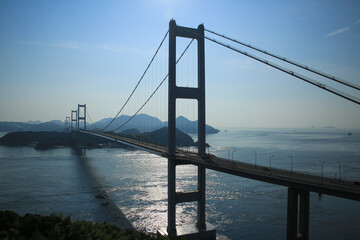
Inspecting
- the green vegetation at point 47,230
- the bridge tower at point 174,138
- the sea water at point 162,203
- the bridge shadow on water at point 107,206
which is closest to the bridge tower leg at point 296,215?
the green vegetation at point 47,230

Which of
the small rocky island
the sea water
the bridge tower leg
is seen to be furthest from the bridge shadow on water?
the small rocky island

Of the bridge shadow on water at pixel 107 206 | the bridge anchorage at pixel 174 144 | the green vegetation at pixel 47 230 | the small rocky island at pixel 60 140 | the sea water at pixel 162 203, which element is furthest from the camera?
the small rocky island at pixel 60 140

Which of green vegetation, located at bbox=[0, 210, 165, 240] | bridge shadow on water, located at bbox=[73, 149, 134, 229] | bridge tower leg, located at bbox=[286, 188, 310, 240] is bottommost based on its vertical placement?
bridge shadow on water, located at bbox=[73, 149, 134, 229]

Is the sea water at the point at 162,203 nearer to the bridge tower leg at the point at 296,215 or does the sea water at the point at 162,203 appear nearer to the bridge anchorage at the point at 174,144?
the bridge anchorage at the point at 174,144

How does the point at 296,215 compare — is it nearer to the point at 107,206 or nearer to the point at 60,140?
the point at 107,206

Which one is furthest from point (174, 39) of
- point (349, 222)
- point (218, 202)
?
point (349, 222)

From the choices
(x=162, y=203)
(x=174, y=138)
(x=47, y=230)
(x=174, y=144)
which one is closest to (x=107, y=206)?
(x=162, y=203)

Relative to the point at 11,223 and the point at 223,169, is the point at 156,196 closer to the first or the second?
the point at 223,169

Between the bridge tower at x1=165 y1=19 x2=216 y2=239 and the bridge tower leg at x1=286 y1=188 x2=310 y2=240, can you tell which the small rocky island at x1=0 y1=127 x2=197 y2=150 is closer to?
the bridge tower at x1=165 y1=19 x2=216 y2=239
